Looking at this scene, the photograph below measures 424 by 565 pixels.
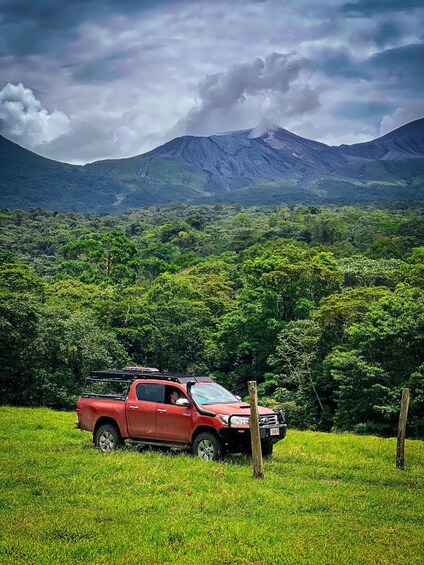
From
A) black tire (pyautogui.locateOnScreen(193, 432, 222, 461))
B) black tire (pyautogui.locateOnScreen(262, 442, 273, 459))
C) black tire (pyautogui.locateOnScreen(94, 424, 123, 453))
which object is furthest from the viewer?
black tire (pyautogui.locateOnScreen(94, 424, 123, 453))

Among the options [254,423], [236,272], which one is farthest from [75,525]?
[236,272]

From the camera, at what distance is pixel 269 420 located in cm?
1234

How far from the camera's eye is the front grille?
12141 mm

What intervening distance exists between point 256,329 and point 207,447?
1355 inches

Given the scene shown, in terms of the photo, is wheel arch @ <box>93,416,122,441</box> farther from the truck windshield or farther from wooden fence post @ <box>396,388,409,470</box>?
wooden fence post @ <box>396,388,409,470</box>

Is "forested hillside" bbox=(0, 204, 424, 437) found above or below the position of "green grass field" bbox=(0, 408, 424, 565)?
above

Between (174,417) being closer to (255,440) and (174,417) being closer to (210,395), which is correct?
(210,395)

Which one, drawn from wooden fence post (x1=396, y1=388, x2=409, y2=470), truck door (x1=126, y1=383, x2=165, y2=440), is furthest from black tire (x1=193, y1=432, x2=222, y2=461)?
wooden fence post (x1=396, y1=388, x2=409, y2=470)

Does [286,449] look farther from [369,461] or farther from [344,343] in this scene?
[344,343]

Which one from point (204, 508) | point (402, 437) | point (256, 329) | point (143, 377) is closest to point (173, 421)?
point (143, 377)

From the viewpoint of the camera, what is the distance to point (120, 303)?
50.3 m

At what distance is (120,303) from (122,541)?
144 ft

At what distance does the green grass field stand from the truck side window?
1.18 metres

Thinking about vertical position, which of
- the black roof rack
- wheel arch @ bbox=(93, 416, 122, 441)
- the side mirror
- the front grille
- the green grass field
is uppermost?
the black roof rack
